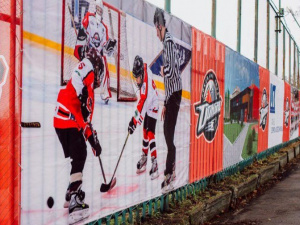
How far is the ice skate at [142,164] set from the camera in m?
4.19

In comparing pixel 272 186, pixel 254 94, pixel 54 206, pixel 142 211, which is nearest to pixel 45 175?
pixel 54 206

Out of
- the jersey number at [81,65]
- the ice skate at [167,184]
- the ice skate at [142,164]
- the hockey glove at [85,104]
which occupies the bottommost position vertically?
the ice skate at [167,184]

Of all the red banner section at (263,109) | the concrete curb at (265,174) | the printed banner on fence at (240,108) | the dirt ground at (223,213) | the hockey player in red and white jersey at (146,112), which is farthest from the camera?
the red banner section at (263,109)

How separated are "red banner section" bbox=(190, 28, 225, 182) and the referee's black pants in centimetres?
55

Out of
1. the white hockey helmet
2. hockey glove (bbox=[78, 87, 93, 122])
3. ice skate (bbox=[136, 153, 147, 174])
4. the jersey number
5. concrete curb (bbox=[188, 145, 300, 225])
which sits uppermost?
the white hockey helmet

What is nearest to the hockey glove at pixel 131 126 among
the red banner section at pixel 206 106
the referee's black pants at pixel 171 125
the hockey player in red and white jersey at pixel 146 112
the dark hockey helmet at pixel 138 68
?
the hockey player in red and white jersey at pixel 146 112

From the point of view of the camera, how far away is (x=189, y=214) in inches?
190

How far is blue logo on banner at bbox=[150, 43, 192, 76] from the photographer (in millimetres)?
4469

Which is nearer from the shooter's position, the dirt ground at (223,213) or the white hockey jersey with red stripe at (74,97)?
the white hockey jersey with red stripe at (74,97)

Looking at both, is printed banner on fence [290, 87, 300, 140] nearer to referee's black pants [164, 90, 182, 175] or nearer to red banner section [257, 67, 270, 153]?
red banner section [257, 67, 270, 153]

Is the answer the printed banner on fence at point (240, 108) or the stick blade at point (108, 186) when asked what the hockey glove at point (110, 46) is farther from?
the printed banner on fence at point (240, 108)

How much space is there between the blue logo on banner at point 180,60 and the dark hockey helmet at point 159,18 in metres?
0.29

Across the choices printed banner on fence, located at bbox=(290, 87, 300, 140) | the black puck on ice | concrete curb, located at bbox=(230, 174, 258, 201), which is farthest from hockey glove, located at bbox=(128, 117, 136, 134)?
printed banner on fence, located at bbox=(290, 87, 300, 140)

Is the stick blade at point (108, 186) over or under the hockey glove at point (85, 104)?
under
